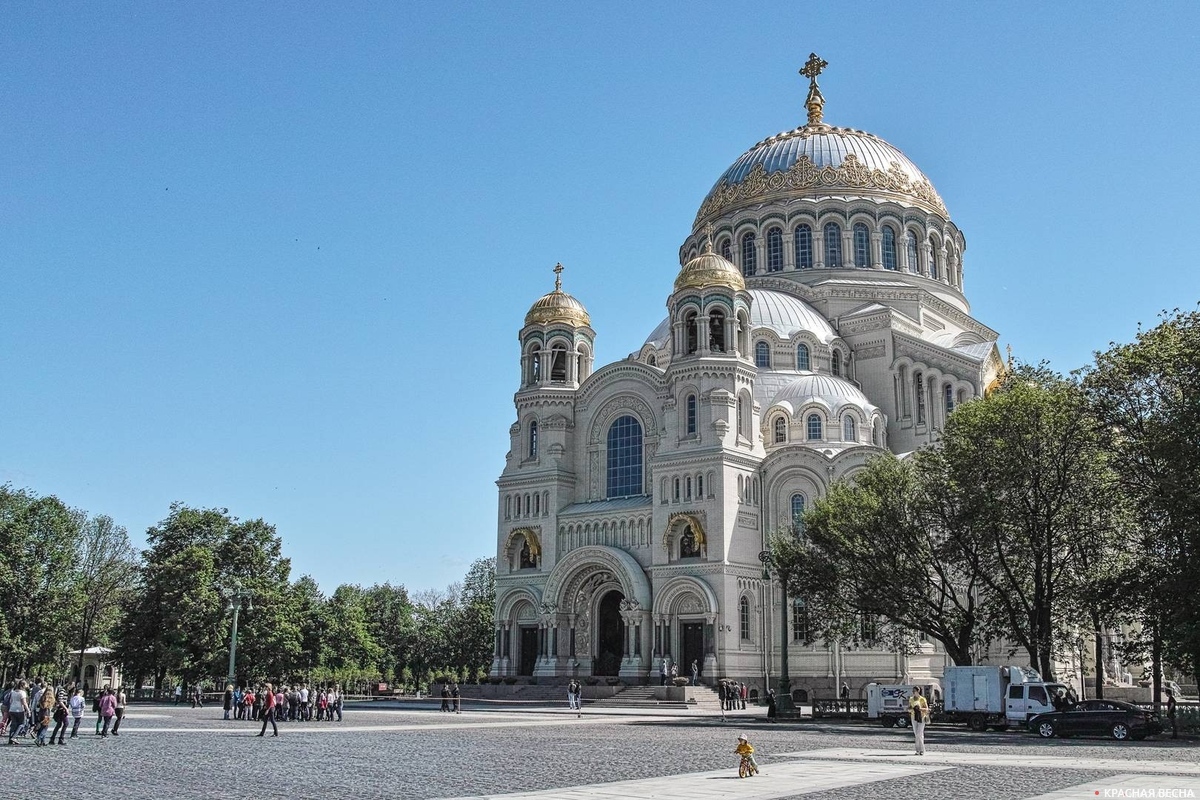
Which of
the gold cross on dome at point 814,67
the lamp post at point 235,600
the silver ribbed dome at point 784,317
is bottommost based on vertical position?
the lamp post at point 235,600

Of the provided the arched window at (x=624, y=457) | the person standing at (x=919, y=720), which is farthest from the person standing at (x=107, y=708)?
the arched window at (x=624, y=457)

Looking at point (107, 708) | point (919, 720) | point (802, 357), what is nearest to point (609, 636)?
point (802, 357)

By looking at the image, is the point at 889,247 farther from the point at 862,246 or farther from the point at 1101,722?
the point at 1101,722

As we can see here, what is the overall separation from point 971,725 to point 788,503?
1808cm

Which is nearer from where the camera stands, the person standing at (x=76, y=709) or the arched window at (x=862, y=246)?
the person standing at (x=76, y=709)

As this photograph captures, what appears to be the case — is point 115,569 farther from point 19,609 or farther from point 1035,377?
point 1035,377

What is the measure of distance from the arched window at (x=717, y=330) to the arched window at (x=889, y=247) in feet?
49.4

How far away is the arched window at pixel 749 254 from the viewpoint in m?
63.5

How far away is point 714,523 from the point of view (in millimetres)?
47438

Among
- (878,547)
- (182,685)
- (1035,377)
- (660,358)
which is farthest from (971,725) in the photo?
(182,685)

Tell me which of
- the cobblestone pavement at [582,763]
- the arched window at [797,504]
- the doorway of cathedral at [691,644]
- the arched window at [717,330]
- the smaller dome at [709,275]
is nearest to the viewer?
the cobblestone pavement at [582,763]

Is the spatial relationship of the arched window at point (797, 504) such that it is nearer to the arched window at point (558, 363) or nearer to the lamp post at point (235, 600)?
the arched window at point (558, 363)

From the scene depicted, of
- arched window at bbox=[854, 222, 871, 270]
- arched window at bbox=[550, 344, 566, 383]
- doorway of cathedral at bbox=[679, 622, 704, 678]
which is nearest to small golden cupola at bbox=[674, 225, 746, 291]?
arched window at bbox=[550, 344, 566, 383]

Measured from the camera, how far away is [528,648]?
52.7 m
